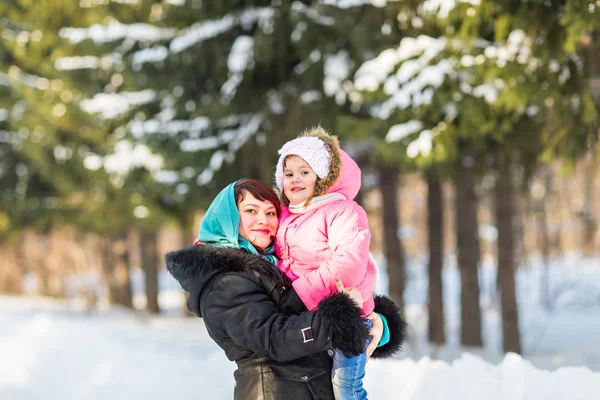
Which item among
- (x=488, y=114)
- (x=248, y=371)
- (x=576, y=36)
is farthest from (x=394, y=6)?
(x=248, y=371)

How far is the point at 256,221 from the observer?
3418mm

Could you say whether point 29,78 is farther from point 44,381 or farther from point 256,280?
point 256,280

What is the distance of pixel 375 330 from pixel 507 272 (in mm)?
9377

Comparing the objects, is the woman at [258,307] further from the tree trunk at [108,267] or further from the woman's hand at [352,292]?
the tree trunk at [108,267]

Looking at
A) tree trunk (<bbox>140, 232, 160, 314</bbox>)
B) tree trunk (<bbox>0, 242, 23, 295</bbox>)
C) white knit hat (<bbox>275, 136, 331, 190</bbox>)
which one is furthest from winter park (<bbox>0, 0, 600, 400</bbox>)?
tree trunk (<bbox>0, 242, 23, 295</bbox>)

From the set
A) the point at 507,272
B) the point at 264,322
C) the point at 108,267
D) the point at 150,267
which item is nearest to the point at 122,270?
the point at 150,267

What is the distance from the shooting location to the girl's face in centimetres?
340

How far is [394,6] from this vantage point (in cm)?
888

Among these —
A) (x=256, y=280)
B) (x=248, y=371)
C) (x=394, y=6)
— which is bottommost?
(x=248, y=371)

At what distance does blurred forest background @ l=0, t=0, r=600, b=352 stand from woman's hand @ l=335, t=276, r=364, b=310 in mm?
3788

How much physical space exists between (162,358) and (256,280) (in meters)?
5.95

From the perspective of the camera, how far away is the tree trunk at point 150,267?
2309cm

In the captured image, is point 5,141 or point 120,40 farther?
point 5,141

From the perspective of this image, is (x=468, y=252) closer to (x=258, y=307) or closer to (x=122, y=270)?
(x=258, y=307)
